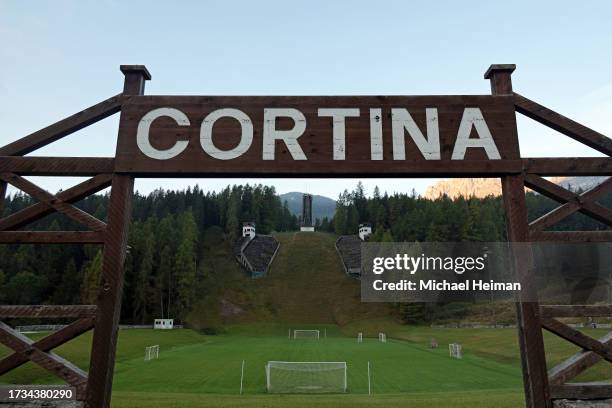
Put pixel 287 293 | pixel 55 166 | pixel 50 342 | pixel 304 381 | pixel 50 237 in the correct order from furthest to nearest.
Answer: pixel 287 293
pixel 304 381
pixel 55 166
pixel 50 237
pixel 50 342

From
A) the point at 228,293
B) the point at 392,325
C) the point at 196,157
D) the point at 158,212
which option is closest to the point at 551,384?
the point at 196,157

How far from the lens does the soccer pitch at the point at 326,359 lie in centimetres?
1112

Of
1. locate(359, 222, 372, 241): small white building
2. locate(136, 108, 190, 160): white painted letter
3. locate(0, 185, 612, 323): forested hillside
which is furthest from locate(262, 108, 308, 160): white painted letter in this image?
locate(359, 222, 372, 241): small white building

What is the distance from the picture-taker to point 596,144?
4.97 meters

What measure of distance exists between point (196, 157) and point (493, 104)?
3855 mm

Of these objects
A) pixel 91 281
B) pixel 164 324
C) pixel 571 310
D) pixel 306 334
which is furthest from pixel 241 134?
pixel 91 281

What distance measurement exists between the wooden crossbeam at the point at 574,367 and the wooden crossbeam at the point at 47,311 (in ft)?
16.5

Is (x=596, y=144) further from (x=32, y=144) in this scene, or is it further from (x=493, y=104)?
(x=32, y=144)

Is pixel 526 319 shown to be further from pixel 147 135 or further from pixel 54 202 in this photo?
pixel 54 202

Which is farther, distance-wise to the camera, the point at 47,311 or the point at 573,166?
the point at 573,166

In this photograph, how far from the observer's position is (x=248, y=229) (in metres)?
102

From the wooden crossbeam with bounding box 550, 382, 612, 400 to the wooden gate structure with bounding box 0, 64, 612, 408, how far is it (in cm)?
1

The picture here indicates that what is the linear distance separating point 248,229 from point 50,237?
9786 centimetres

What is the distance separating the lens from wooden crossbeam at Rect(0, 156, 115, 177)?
491 centimetres
